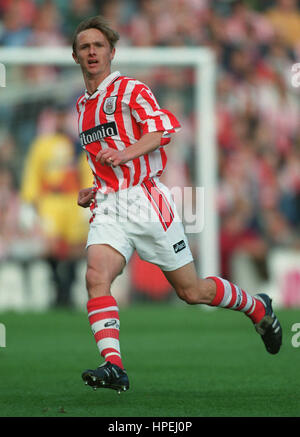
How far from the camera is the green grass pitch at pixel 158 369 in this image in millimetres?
5004

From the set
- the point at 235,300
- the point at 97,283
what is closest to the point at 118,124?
the point at 97,283

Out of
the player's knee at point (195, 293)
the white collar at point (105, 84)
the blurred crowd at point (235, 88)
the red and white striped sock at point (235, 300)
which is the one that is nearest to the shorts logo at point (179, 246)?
the player's knee at point (195, 293)

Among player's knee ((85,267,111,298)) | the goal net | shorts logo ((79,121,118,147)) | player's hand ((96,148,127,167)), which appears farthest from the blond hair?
the goal net

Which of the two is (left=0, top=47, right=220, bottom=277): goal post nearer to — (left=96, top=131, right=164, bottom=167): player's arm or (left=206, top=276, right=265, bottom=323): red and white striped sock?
(left=206, top=276, right=265, bottom=323): red and white striped sock

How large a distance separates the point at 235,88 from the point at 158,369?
838 cm

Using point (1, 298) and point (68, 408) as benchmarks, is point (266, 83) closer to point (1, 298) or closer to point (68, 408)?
point (1, 298)

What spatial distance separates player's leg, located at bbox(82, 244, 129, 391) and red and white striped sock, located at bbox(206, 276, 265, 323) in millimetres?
729

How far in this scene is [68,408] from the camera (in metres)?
5.00

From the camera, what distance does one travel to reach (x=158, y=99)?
1320 cm

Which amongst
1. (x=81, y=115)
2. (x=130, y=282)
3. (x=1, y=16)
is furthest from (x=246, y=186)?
(x=81, y=115)

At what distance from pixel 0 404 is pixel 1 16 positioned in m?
10.8

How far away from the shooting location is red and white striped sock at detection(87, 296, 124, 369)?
5355 mm

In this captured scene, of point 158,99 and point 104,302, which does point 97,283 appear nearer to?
point 104,302
